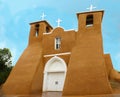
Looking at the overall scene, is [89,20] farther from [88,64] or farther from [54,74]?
[54,74]

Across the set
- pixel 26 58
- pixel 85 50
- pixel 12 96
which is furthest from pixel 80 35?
pixel 12 96

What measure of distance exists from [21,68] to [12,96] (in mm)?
3370

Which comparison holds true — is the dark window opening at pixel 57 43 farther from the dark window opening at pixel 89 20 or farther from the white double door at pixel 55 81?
the dark window opening at pixel 89 20

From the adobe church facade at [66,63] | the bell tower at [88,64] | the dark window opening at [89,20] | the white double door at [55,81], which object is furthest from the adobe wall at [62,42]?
the dark window opening at [89,20]

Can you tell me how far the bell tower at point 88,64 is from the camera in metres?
16.5

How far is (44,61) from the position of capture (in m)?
21.4

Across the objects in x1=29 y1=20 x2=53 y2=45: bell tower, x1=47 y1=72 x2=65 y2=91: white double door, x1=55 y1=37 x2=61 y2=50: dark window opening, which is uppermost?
x1=29 y1=20 x2=53 y2=45: bell tower

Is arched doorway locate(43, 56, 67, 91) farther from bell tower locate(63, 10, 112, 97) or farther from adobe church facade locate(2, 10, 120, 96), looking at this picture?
bell tower locate(63, 10, 112, 97)

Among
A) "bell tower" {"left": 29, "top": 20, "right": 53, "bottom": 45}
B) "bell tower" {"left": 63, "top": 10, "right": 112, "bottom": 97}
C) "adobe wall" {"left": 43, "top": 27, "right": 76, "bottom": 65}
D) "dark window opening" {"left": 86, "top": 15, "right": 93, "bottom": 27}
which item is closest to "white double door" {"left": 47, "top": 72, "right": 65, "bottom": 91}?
"adobe wall" {"left": 43, "top": 27, "right": 76, "bottom": 65}

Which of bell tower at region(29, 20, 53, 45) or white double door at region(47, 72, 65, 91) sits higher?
bell tower at region(29, 20, 53, 45)

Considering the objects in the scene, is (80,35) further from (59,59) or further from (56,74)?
(56,74)

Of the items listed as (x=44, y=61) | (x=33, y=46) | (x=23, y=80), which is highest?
(x=33, y=46)

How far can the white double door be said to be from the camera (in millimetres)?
20202

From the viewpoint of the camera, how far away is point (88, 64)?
17.6 m
